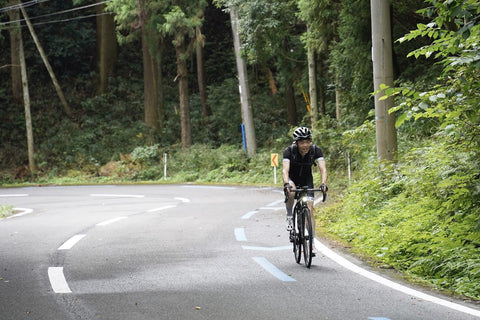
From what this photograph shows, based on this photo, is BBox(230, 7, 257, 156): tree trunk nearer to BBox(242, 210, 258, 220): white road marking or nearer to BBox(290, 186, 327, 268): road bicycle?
BBox(242, 210, 258, 220): white road marking

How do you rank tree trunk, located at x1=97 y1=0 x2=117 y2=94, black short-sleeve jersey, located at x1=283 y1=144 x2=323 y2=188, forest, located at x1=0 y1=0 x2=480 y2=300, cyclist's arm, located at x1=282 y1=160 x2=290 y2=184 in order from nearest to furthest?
forest, located at x1=0 y1=0 x2=480 y2=300
cyclist's arm, located at x1=282 y1=160 x2=290 y2=184
black short-sleeve jersey, located at x1=283 y1=144 x2=323 y2=188
tree trunk, located at x1=97 y1=0 x2=117 y2=94

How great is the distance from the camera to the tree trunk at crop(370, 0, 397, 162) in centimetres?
1165

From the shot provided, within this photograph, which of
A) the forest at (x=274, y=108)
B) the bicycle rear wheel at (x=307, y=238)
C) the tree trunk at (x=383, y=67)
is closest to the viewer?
the forest at (x=274, y=108)

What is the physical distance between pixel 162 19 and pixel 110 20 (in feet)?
36.5

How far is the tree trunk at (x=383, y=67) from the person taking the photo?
11.6 m

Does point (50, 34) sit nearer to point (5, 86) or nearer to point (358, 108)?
point (5, 86)

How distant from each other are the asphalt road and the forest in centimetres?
96

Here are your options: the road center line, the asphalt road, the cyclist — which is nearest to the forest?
the asphalt road

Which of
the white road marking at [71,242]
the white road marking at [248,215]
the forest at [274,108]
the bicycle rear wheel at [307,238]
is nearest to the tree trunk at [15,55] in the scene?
the forest at [274,108]

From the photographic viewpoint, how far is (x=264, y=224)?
43.7ft

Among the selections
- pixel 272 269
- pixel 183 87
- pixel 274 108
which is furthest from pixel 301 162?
pixel 274 108

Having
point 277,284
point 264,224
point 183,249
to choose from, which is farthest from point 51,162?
point 277,284

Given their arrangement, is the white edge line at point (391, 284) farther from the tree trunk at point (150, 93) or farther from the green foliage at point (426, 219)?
the tree trunk at point (150, 93)

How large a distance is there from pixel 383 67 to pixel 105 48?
3391cm
